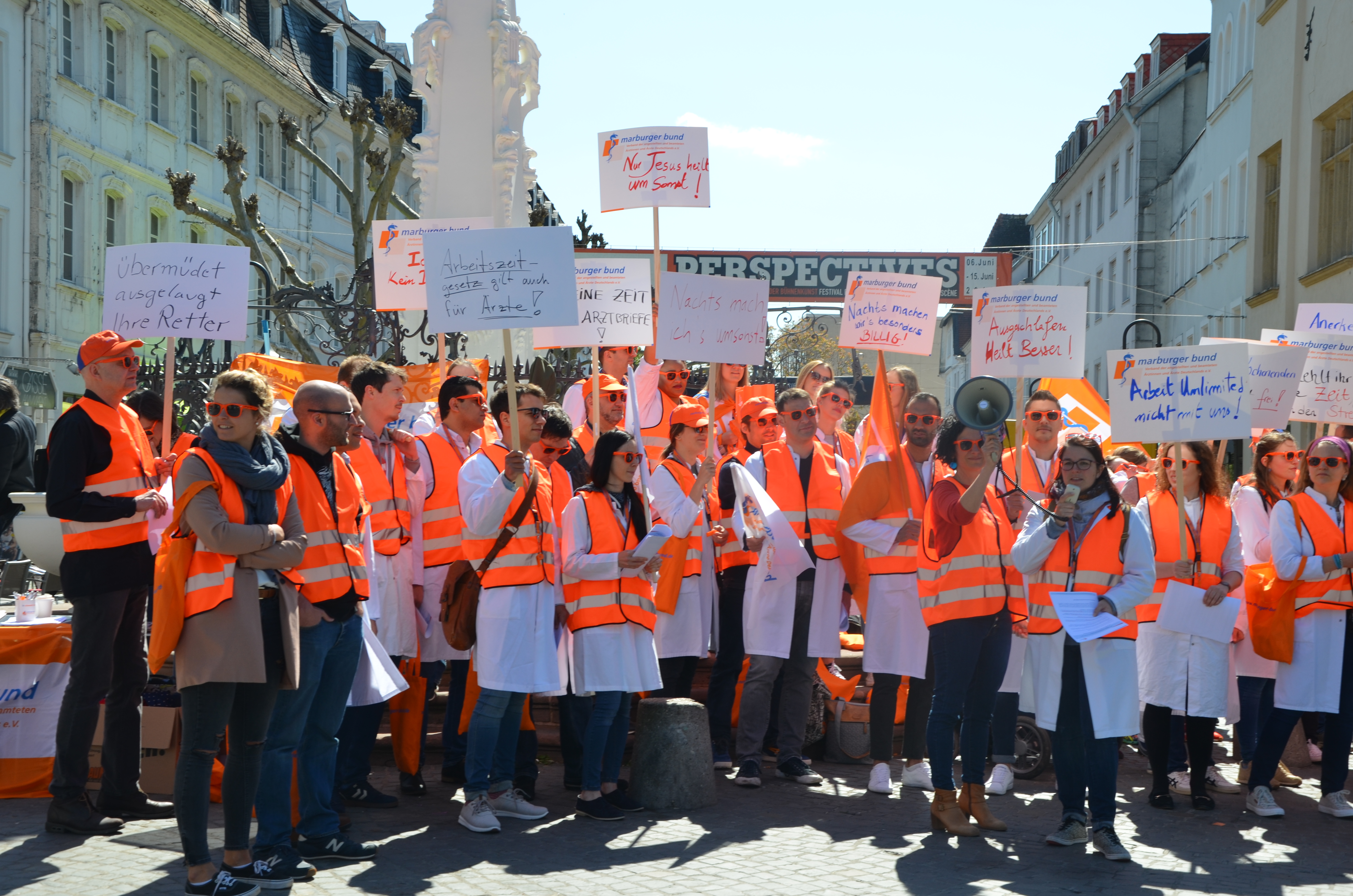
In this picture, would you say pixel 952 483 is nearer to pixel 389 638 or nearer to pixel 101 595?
pixel 389 638

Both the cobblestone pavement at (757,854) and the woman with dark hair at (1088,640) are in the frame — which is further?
the woman with dark hair at (1088,640)

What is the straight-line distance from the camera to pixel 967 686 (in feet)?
21.4

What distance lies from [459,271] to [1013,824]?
3.77m

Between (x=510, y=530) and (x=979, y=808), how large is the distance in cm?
254

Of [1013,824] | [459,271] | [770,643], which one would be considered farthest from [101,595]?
[1013,824]

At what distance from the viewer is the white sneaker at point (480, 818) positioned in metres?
6.29

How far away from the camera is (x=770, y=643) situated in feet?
25.0

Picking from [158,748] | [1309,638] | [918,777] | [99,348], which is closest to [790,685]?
[918,777]

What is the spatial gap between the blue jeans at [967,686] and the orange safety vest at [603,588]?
1.42 meters

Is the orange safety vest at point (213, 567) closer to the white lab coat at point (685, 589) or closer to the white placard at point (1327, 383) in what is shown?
the white lab coat at point (685, 589)

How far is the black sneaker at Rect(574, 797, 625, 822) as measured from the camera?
6.61 m

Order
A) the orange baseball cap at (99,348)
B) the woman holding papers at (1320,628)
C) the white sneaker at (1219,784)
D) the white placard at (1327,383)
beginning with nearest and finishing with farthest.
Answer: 1. the orange baseball cap at (99,348)
2. the woman holding papers at (1320,628)
3. the white sneaker at (1219,784)
4. the white placard at (1327,383)

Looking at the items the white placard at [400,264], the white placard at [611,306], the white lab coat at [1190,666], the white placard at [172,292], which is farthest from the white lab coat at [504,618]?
the white placard at [400,264]

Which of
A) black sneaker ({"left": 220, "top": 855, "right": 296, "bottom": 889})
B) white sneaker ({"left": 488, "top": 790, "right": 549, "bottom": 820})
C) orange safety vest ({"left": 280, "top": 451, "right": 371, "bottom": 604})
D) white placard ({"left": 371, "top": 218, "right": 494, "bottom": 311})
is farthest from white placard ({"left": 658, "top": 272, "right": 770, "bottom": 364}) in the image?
black sneaker ({"left": 220, "top": 855, "right": 296, "bottom": 889})
